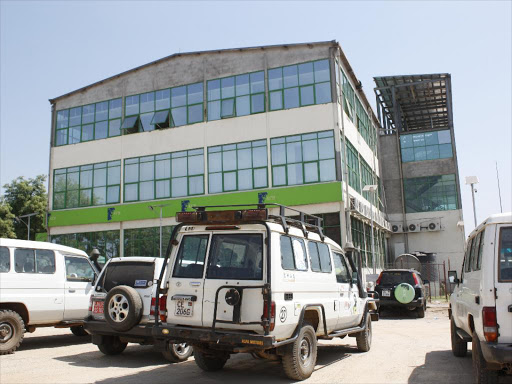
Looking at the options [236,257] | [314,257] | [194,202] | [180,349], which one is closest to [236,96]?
[194,202]

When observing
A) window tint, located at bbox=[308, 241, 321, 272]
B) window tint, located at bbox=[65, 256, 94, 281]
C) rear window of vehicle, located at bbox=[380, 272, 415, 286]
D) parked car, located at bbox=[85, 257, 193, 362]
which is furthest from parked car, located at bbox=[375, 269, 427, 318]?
window tint, located at bbox=[65, 256, 94, 281]

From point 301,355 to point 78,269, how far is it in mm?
6420

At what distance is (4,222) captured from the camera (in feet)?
168

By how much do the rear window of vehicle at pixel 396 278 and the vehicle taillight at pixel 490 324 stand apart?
1278 cm

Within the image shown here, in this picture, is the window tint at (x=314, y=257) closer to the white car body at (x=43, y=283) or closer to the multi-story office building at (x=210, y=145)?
the white car body at (x=43, y=283)

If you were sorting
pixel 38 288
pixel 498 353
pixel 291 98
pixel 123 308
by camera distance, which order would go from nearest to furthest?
pixel 498 353 → pixel 123 308 → pixel 38 288 → pixel 291 98

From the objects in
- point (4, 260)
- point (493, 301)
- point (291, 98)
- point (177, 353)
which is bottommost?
point (177, 353)

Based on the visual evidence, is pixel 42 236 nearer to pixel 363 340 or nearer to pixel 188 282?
pixel 363 340

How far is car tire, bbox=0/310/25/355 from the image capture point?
9.54 m

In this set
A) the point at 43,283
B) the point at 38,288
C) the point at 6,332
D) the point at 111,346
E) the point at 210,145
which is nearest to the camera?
the point at 111,346

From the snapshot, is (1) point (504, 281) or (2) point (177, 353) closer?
(1) point (504, 281)

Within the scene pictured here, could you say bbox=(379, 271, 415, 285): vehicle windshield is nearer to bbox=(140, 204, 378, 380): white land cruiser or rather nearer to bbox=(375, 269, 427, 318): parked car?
bbox=(375, 269, 427, 318): parked car

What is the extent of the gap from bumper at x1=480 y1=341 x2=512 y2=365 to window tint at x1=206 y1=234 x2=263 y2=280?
2.86 m

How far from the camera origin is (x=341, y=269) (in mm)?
9164
